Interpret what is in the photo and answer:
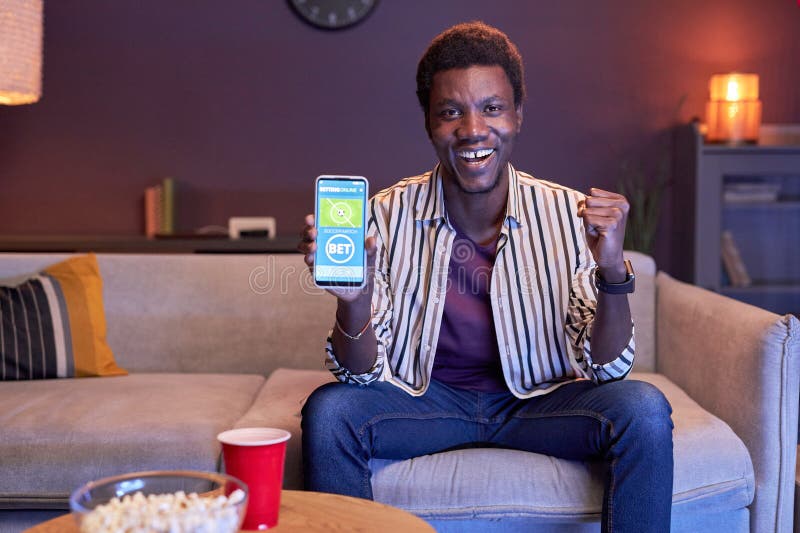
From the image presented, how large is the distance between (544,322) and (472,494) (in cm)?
39

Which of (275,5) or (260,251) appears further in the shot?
(275,5)

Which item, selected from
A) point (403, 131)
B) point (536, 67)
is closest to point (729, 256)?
point (536, 67)

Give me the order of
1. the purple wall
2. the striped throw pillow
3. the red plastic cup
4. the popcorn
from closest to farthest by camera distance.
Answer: the popcorn < the red plastic cup < the striped throw pillow < the purple wall

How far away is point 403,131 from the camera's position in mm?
4078

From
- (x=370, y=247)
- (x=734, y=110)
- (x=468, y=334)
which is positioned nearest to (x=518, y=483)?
(x=468, y=334)

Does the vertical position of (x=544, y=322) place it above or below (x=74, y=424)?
above

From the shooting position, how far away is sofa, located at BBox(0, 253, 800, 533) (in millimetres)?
1712

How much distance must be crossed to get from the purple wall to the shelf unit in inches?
11.0

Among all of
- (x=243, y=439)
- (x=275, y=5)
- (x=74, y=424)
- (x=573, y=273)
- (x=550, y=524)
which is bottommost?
(x=550, y=524)

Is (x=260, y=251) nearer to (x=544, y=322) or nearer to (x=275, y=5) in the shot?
(x=275, y=5)

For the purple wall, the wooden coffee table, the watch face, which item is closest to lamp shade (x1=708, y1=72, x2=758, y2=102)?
the purple wall

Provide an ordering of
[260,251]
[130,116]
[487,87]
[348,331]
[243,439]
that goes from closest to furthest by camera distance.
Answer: [243,439] → [348,331] → [487,87] → [260,251] → [130,116]

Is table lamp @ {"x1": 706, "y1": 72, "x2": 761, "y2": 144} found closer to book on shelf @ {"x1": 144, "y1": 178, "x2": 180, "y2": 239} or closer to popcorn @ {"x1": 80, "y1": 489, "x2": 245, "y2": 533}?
book on shelf @ {"x1": 144, "y1": 178, "x2": 180, "y2": 239}

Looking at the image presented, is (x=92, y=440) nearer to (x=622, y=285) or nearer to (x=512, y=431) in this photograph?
(x=512, y=431)
